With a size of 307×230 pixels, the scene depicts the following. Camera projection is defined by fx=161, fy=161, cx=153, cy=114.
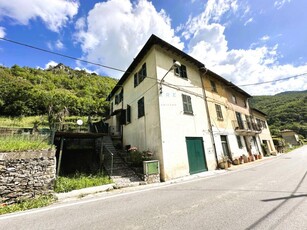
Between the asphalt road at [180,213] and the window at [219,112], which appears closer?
the asphalt road at [180,213]

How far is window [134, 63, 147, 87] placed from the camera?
1270 cm

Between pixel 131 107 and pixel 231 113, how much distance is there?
1093cm

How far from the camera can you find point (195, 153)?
11312 mm

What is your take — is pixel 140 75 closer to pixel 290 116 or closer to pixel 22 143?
pixel 22 143

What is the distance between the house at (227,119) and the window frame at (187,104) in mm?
2596

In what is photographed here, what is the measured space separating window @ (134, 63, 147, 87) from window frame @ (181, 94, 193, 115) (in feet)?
11.5

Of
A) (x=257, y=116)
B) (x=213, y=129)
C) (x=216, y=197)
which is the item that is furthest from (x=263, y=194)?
(x=257, y=116)

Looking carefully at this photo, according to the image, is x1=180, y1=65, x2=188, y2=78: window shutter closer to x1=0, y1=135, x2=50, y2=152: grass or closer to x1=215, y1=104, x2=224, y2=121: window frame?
x1=215, y1=104, x2=224, y2=121: window frame

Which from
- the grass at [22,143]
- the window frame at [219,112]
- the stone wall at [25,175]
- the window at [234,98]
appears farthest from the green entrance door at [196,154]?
the window at [234,98]

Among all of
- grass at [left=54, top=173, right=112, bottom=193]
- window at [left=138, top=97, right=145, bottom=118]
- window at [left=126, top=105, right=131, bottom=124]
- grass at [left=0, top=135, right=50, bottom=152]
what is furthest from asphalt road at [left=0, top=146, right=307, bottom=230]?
window at [left=126, top=105, right=131, bottom=124]

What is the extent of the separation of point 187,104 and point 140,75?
14.9ft

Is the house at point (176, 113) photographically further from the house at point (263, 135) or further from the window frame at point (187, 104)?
the house at point (263, 135)

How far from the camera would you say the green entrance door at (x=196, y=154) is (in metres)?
10.9

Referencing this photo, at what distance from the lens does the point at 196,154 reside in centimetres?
1137
